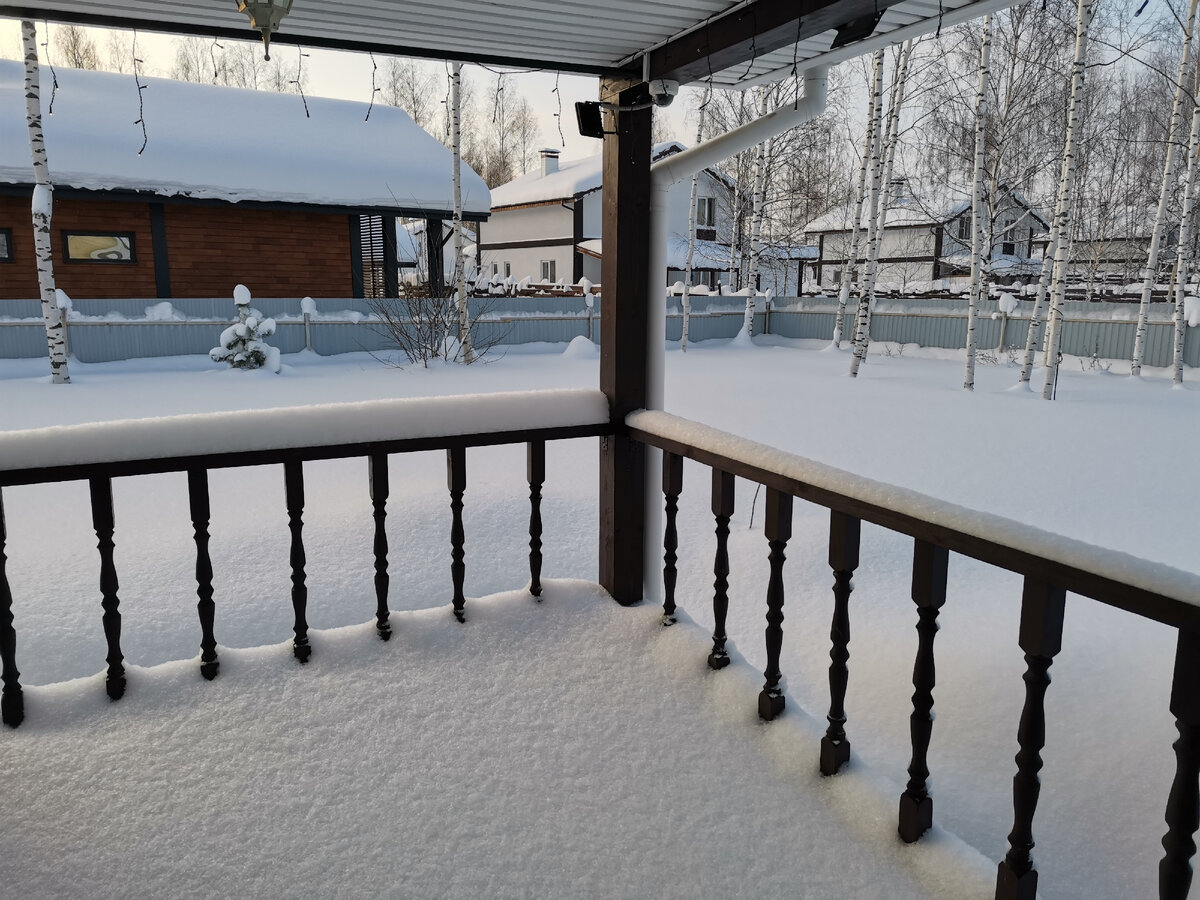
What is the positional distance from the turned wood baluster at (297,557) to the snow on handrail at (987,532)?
128cm

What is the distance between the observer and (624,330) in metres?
3.16

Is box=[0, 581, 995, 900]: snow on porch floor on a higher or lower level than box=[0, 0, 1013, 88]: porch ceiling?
lower

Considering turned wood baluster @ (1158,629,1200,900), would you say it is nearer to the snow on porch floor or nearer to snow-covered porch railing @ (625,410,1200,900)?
snow-covered porch railing @ (625,410,1200,900)

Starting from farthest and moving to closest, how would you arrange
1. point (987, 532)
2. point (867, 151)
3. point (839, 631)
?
point (867, 151) < point (839, 631) < point (987, 532)

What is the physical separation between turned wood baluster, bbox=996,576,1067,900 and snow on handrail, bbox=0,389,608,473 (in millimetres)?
1741

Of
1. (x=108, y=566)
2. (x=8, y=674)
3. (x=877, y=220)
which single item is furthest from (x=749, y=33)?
(x=877, y=220)

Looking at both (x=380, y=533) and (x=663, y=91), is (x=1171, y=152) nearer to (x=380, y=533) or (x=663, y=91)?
(x=663, y=91)

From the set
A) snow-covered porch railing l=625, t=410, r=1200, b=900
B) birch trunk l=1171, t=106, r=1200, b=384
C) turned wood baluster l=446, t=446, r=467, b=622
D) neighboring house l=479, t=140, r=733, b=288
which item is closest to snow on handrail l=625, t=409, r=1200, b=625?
snow-covered porch railing l=625, t=410, r=1200, b=900

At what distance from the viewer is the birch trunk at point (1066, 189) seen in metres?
10.6

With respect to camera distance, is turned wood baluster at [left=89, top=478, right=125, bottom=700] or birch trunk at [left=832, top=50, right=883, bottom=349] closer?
turned wood baluster at [left=89, top=478, right=125, bottom=700]

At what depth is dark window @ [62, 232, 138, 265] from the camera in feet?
49.7

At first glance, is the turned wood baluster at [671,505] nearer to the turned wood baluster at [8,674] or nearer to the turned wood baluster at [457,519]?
the turned wood baluster at [457,519]

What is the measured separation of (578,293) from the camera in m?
22.3

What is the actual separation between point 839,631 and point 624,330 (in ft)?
4.65
